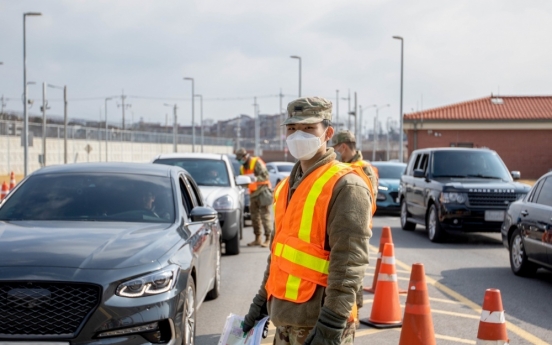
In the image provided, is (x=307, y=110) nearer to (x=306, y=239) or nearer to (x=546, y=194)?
(x=306, y=239)

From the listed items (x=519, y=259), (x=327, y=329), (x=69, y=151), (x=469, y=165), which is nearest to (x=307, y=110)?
(x=327, y=329)

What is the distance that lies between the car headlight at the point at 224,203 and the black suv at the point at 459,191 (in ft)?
15.3

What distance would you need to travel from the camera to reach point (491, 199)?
15227 millimetres

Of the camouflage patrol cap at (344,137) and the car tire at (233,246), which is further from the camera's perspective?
the car tire at (233,246)

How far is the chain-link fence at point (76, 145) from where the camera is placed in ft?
175

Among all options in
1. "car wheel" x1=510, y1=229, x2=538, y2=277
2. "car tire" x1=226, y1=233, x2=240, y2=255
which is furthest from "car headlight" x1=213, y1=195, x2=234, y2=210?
"car wheel" x1=510, y1=229, x2=538, y2=277

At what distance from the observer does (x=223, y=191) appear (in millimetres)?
13172

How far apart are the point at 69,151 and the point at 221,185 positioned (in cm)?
5140

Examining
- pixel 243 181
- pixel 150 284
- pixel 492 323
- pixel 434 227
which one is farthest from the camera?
pixel 434 227

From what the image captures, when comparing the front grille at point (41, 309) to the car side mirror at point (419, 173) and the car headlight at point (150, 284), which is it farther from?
the car side mirror at point (419, 173)

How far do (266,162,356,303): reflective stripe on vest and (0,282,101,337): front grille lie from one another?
1.94 metres

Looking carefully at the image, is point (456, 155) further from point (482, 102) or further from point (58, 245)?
point (482, 102)

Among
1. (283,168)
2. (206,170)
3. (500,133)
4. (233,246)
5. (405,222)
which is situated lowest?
(405,222)

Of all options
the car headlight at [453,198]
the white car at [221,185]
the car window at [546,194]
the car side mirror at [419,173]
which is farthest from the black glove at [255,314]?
the car side mirror at [419,173]
